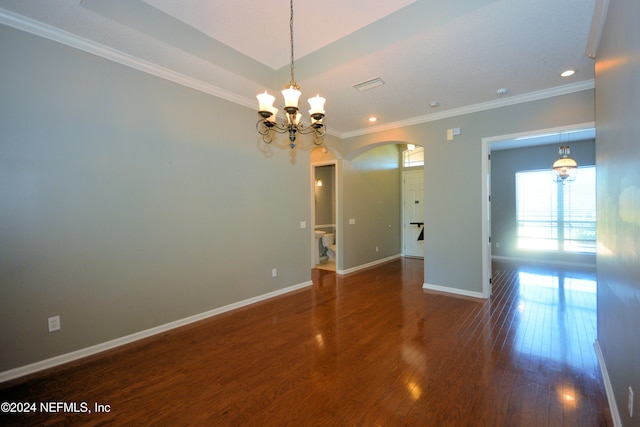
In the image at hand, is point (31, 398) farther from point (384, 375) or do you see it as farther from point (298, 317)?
point (384, 375)

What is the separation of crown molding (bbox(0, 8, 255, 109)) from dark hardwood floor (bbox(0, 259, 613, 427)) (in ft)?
9.47

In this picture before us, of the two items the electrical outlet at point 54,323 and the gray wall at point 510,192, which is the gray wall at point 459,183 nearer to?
the gray wall at point 510,192

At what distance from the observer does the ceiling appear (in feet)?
7.23

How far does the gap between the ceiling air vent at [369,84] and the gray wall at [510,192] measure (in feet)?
18.8

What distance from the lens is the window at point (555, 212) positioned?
20.3 feet

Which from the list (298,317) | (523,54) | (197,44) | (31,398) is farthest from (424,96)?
(31,398)

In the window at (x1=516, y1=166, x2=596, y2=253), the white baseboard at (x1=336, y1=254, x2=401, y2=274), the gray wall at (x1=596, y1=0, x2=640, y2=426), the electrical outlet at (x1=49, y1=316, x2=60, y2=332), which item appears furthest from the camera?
the window at (x1=516, y1=166, x2=596, y2=253)

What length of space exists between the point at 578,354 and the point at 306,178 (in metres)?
4.01

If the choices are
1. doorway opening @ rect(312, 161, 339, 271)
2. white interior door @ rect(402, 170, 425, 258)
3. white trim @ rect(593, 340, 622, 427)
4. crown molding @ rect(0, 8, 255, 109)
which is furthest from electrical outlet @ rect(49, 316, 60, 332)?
white interior door @ rect(402, 170, 425, 258)

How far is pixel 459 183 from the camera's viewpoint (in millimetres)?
4270

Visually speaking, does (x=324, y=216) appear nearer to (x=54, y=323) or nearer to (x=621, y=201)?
(x=54, y=323)

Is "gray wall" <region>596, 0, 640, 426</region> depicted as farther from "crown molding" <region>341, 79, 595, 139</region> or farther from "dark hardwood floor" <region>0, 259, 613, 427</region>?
"crown molding" <region>341, 79, 595, 139</region>

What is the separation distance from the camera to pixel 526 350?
260 centimetres

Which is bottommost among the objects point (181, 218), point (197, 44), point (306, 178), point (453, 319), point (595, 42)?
point (453, 319)
